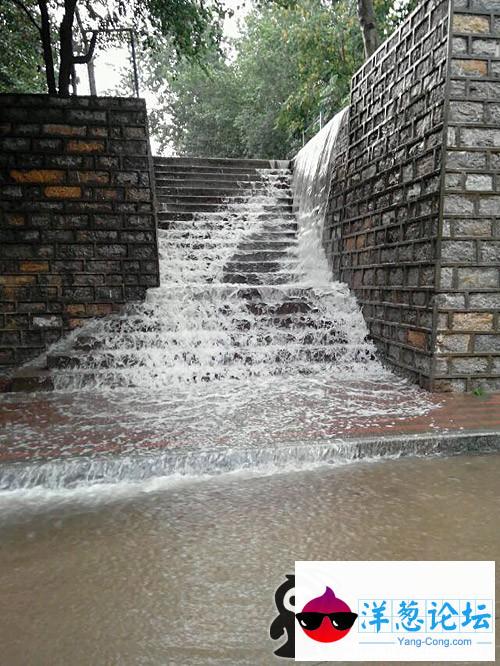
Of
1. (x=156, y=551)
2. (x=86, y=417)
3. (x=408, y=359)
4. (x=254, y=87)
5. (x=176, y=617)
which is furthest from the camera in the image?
(x=254, y=87)

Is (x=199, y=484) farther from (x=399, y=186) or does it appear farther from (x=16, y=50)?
(x=16, y=50)

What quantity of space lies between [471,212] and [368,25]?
5.18m

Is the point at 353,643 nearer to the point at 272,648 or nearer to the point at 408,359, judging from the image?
the point at 272,648

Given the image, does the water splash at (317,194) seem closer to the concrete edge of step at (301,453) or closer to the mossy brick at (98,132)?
the mossy brick at (98,132)

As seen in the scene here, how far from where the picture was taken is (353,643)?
1.33 meters

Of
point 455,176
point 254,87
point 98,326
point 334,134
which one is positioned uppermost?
point 254,87

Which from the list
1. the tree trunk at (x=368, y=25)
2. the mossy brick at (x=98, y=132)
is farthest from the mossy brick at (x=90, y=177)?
the tree trunk at (x=368, y=25)

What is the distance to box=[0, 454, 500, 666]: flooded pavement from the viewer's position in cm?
141

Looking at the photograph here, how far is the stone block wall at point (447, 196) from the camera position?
366 cm

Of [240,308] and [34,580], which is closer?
[34,580]

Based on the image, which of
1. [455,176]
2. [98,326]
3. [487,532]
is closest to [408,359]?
[455,176]

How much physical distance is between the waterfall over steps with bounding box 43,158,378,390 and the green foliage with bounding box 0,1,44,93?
4.11 m

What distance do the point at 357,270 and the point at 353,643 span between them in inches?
180

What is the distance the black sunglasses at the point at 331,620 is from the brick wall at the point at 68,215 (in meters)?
4.33
